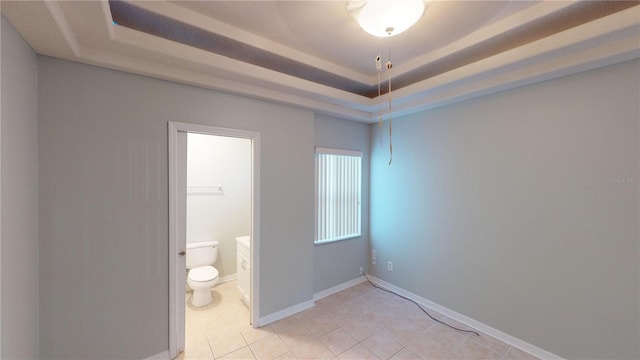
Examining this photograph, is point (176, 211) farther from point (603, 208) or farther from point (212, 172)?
point (603, 208)

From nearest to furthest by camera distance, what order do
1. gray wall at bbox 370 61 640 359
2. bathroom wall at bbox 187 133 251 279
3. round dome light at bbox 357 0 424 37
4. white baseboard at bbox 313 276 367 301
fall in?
round dome light at bbox 357 0 424 37
gray wall at bbox 370 61 640 359
white baseboard at bbox 313 276 367 301
bathroom wall at bbox 187 133 251 279

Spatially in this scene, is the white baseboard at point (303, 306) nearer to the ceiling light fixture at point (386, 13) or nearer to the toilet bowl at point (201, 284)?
the toilet bowl at point (201, 284)

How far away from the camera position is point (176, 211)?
205 centimetres

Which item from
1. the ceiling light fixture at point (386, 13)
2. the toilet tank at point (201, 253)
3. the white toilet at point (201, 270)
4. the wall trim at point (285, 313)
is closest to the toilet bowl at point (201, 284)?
the white toilet at point (201, 270)

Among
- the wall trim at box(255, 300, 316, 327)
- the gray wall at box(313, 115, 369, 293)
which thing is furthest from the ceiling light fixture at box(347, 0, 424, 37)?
the wall trim at box(255, 300, 316, 327)

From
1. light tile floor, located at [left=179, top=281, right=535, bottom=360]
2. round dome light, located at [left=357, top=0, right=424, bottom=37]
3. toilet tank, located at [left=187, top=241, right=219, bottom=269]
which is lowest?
light tile floor, located at [left=179, top=281, right=535, bottom=360]

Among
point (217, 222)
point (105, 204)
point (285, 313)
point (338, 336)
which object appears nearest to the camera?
point (105, 204)

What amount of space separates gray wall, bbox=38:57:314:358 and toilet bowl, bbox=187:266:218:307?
0.83 metres

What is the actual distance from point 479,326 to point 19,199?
380 centimetres

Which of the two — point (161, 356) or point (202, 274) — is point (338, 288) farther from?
point (161, 356)

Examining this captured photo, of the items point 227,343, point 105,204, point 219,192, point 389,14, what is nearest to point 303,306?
point 227,343

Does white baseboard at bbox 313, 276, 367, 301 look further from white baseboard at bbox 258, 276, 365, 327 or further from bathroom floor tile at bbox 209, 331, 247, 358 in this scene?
bathroom floor tile at bbox 209, 331, 247, 358

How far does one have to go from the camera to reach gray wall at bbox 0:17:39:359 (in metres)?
1.23

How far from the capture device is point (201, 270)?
3.07m
